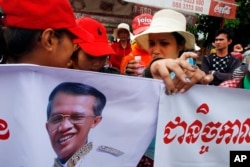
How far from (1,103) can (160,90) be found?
0.51 m

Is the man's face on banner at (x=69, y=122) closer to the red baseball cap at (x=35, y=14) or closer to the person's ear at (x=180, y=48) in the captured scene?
the red baseball cap at (x=35, y=14)

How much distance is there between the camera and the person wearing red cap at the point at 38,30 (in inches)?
53.0

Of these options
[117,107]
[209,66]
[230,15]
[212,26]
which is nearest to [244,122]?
[117,107]

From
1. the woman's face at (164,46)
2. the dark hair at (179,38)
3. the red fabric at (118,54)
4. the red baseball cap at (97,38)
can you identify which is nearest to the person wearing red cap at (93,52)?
the red baseball cap at (97,38)

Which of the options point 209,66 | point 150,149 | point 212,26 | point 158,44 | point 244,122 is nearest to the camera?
point 150,149

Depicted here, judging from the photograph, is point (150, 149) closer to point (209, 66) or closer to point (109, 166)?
point (109, 166)

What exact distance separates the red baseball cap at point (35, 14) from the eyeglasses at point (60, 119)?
0.27 meters

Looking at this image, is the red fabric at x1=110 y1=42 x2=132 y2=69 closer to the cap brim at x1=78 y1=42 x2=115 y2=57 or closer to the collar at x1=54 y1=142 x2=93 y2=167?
the cap brim at x1=78 y1=42 x2=115 y2=57

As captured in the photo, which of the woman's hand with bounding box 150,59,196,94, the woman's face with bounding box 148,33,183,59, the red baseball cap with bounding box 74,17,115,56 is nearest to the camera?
the woman's hand with bounding box 150,59,196,94

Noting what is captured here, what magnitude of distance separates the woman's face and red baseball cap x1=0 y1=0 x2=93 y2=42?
3.64 feet

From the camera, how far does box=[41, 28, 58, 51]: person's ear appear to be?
1356 mm

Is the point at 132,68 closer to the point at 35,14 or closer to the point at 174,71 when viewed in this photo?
the point at 174,71

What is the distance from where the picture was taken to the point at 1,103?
132cm

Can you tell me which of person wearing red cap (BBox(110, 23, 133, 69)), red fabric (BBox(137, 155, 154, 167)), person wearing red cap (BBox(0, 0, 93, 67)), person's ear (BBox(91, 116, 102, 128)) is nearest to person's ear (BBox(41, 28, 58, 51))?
person wearing red cap (BBox(0, 0, 93, 67))
